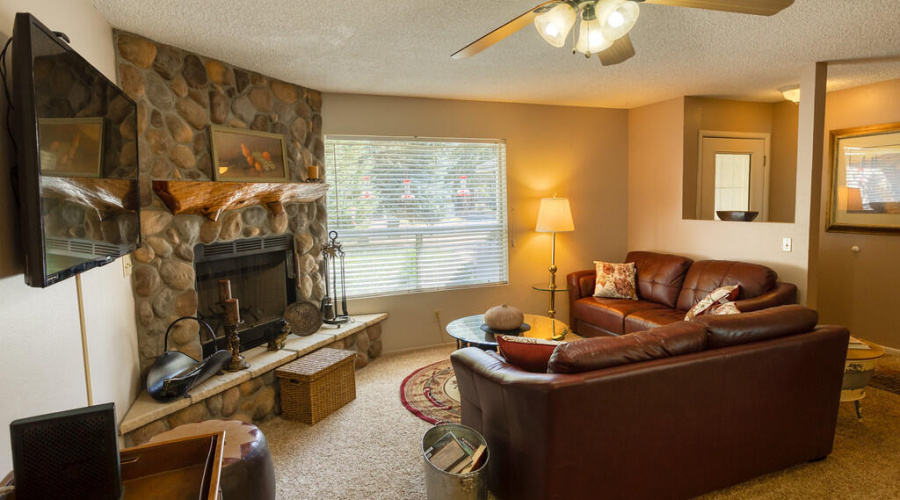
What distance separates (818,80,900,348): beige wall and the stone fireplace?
4.50 m

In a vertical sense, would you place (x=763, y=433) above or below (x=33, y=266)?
below

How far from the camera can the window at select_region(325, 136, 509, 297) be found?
4.34 metres

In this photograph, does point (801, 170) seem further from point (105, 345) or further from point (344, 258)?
point (105, 345)

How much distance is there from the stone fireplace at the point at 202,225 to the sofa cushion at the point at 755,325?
2.64 m

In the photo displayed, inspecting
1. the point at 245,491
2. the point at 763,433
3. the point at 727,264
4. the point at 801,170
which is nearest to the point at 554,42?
the point at 763,433

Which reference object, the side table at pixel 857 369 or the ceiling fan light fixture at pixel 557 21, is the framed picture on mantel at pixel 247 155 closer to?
the ceiling fan light fixture at pixel 557 21

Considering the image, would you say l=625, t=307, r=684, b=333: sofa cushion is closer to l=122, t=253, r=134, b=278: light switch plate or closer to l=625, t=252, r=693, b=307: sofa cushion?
l=625, t=252, r=693, b=307: sofa cushion

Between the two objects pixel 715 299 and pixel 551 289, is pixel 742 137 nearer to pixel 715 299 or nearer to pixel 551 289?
pixel 715 299

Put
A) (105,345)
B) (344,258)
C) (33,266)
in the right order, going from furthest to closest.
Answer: (344,258) < (105,345) < (33,266)

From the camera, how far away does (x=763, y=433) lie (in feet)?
7.55

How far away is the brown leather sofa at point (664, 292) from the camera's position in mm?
3688

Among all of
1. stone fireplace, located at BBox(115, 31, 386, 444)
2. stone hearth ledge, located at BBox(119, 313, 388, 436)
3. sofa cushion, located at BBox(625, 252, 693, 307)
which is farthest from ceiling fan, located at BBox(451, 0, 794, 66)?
sofa cushion, located at BBox(625, 252, 693, 307)

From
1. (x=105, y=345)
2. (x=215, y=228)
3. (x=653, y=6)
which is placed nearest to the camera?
(x=105, y=345)

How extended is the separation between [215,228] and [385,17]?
1.75 meters
